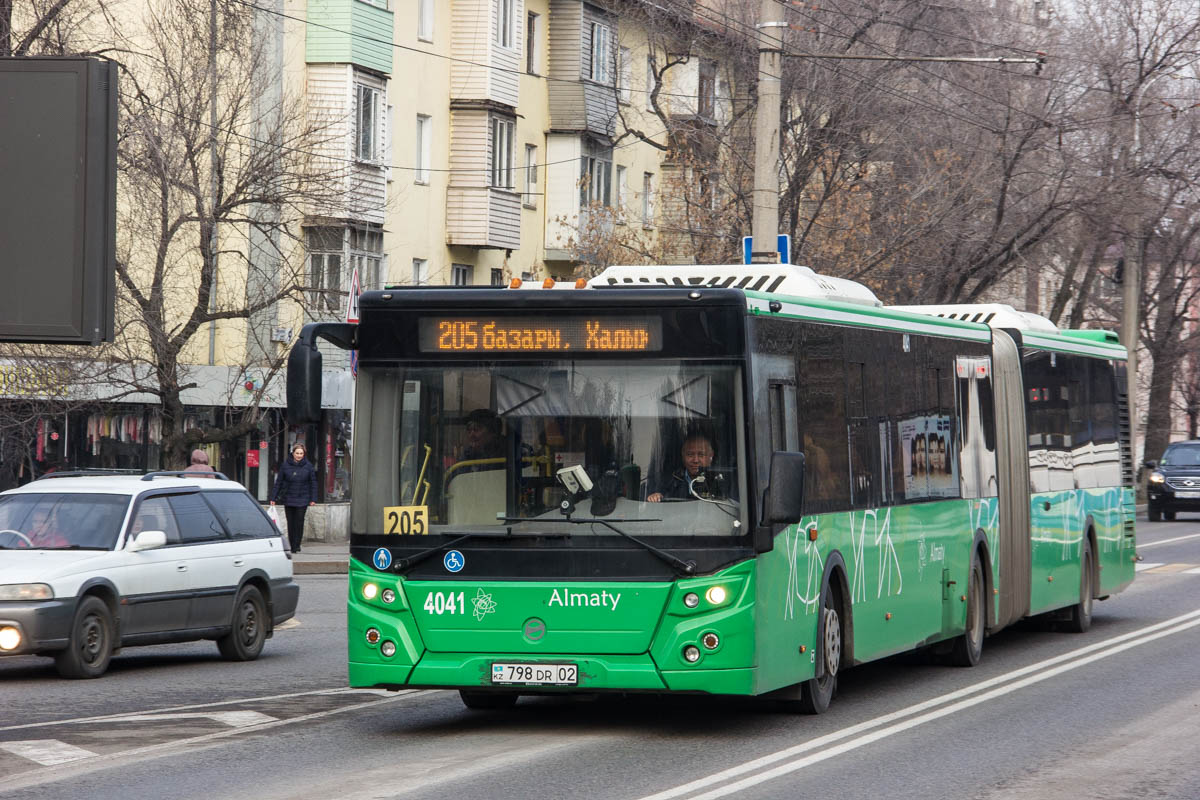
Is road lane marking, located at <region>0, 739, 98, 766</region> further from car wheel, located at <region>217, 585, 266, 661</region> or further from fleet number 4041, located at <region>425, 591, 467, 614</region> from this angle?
car wheel, located at <region>217, 585, 266, 661</region>

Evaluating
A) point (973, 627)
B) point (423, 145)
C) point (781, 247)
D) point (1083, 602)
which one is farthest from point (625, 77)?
point (973, 627)

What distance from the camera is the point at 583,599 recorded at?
35.6 ft

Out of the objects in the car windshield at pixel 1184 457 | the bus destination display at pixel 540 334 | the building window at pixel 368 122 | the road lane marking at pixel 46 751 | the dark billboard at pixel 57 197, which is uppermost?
the building window at pixel 368 122

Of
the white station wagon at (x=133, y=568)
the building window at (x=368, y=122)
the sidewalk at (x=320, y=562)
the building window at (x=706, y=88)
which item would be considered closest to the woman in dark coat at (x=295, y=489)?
the sidewalk at (x=320, y=562)

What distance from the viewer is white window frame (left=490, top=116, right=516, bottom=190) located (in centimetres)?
4441

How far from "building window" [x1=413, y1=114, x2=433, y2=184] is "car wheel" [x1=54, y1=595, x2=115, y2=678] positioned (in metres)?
28.2

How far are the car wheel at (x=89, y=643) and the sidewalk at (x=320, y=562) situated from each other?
1114 cm

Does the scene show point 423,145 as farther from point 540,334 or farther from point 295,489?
point 540,334

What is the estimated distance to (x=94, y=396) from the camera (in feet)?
93.6

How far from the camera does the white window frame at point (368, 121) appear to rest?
38.9 m

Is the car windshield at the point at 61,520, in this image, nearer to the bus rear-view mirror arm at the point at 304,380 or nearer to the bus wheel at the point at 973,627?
the bus rear-view mirror arm at the point at 304,380

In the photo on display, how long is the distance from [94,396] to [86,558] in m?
14.2

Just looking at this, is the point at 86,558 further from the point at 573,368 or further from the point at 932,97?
the point at 932,97

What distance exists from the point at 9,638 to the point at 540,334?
5164 millimetres
